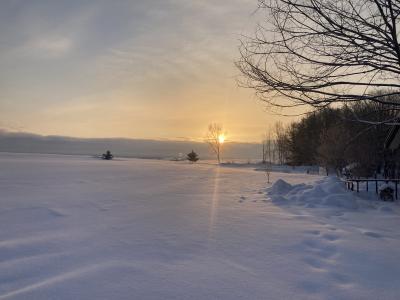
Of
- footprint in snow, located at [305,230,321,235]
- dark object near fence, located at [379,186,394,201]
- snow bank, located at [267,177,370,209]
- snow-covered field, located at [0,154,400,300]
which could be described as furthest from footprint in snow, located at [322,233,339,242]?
dark object near fence, located at [379,186,394,201]

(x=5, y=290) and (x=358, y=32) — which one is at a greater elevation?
(x=358, y=32)

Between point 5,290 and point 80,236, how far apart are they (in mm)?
2059

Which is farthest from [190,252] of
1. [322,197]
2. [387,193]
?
[387,193]

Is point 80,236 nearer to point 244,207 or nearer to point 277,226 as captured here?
point 277,226

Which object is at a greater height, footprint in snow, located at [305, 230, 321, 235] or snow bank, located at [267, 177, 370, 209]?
snow bank, located at [267, 177, 370, 209]

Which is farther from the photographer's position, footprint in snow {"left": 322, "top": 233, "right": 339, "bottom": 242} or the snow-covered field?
footprint in snow {"left": 322, "top": 233, "right": 339, "bottom": 242}

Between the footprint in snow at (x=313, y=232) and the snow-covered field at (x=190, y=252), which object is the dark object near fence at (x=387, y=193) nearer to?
the snow-covered field at (x=190, y=252)

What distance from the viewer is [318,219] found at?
7602 mm

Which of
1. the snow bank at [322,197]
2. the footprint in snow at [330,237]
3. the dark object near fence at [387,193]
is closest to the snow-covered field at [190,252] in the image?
the footprint in snow at [330,237]

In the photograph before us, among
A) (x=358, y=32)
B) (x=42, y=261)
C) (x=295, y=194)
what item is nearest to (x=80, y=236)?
(x=42, y=261)

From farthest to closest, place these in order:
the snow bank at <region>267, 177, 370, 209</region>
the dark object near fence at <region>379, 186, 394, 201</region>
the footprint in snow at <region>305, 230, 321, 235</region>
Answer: the dark object near fence at <region>379, 186, 394, 201</region> → the snow bank at <region>267, 177, 370, 209</region> → the footprint in snow at <region>305, 230, 321, 235</region>

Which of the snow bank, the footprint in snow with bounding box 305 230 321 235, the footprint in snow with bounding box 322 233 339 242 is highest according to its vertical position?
the snow bank

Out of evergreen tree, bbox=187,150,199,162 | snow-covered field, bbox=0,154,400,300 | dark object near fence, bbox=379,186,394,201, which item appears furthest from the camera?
evergreen tree, bbox=187,150,199,162

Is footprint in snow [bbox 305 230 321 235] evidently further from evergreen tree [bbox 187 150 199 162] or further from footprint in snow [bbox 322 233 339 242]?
evergreen tree [bbox 187 150 199 162]
